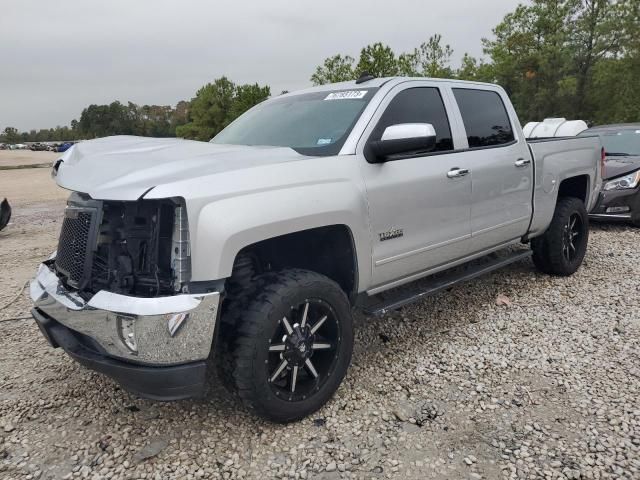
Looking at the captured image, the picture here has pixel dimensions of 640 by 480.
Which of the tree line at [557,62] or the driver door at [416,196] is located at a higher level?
the tree line at [557,62]

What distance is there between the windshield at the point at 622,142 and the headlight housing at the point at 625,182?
75cm

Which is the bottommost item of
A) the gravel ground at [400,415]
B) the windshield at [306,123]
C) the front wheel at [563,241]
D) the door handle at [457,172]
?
the gravel ground at [400,415]

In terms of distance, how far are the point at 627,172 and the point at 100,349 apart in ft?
25.6

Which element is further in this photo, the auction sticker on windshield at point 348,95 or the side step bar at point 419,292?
the auction sticker on windshield at point 348,95

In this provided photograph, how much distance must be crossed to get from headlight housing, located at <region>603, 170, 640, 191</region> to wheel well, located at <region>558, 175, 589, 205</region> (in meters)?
2.60

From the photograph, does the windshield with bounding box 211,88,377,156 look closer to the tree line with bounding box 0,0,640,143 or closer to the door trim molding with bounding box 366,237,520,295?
the door trim molding with bounding box 366,237,520,295

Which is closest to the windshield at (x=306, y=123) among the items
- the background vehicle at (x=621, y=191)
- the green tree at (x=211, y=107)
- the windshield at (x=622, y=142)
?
the background vehicle at (x=621, y=191)

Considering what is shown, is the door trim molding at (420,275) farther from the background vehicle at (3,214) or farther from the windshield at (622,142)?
the background vehicle at (3,214)

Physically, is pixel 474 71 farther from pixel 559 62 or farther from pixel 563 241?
pixel 563 241

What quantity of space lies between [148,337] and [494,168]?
2.97 metres

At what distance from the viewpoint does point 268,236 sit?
2.45 meters

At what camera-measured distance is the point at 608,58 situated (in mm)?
Result: 27516

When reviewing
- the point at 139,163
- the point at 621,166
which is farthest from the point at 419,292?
the point at 621,166

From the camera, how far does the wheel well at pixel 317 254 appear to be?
2.87 metres
